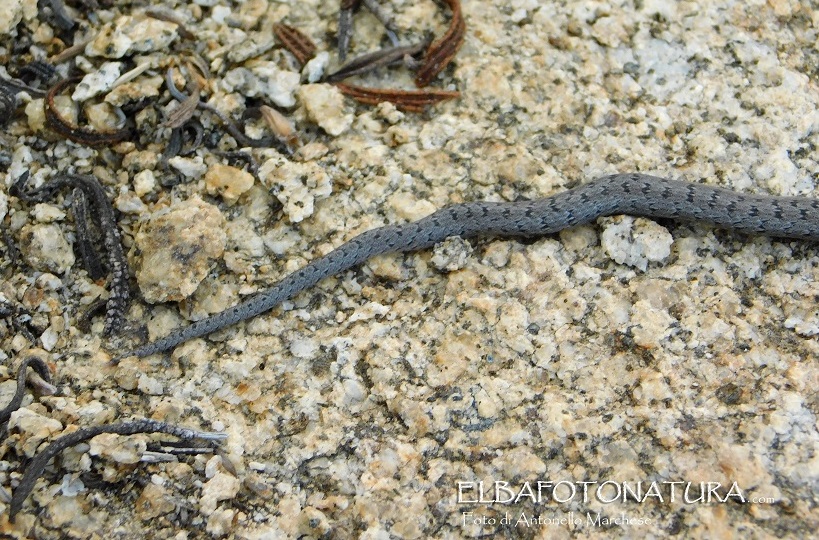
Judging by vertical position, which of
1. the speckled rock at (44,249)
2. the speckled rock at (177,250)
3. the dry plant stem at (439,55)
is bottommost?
the speckled rock at (44,249)

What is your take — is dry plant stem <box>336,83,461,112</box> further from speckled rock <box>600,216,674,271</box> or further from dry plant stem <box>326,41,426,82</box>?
speckled rock <box>600,216,674,271</box>

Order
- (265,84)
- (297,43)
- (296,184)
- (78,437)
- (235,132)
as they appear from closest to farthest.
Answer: (78,437) → (296,184) → (235,132) → (265,84) → (297,43)

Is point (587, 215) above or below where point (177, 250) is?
above

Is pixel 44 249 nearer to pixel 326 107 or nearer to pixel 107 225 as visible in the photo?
pixel 107 225

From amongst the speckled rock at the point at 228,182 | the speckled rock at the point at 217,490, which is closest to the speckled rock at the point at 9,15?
the speckled rock at the point at 228,182

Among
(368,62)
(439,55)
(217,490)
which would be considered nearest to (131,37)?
(368,62)

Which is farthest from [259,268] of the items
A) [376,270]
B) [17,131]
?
[17,131]

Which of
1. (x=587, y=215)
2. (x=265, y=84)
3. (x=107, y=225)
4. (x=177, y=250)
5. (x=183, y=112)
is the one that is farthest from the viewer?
(x=265, y=84)

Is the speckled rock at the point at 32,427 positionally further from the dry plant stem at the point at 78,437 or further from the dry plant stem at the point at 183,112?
the dry plant stem at the point at 183,112
